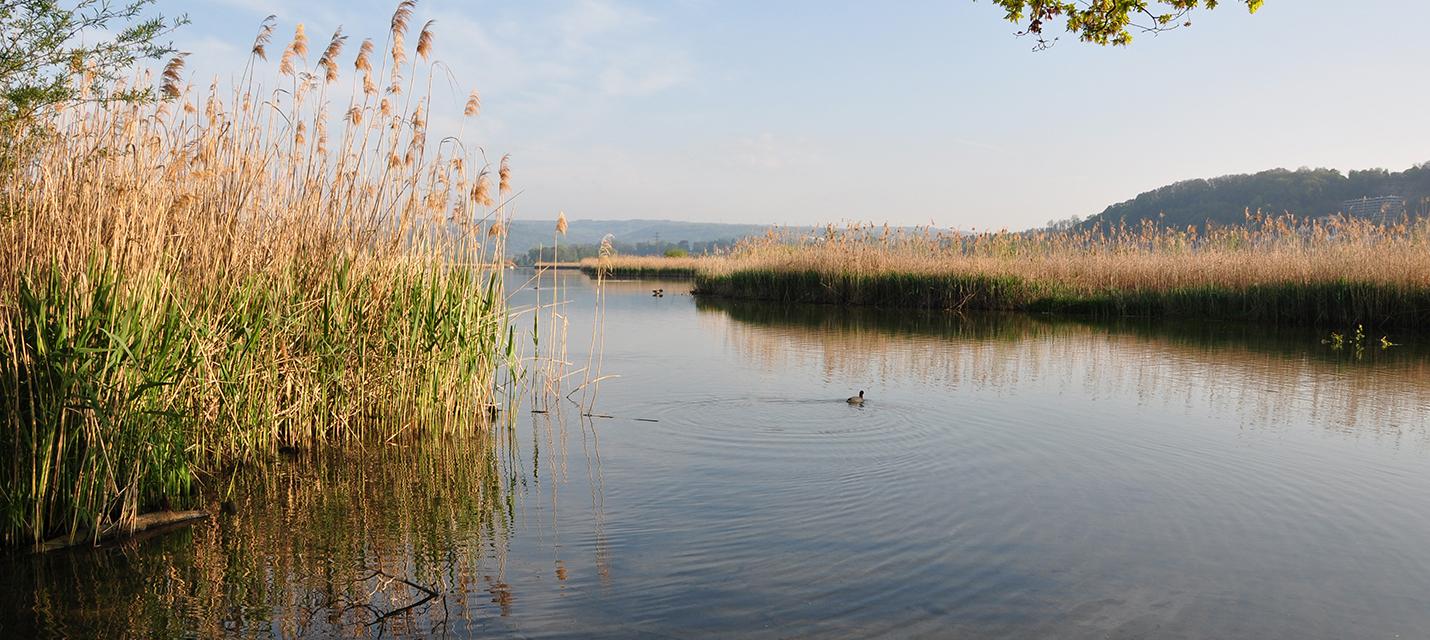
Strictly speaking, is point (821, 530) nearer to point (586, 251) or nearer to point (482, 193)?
point (482, 193)

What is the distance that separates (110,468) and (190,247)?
1.33 m

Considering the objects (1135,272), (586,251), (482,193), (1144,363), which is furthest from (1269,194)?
(482,193)

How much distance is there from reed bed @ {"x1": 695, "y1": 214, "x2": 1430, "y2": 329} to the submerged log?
15994mm

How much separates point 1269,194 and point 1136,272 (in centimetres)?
5123

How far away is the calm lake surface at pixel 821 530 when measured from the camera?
323 centimetres

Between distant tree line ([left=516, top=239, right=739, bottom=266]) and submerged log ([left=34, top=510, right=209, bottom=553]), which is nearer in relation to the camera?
submerged log ([left=34, top=510, right=209, bottom=553])

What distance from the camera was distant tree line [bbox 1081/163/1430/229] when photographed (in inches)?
2174

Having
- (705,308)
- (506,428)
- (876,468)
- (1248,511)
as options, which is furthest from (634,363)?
(705,308)

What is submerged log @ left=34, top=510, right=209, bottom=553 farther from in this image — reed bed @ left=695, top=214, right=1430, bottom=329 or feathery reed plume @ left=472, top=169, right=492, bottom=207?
reed bed @ left=695, top=214, right=1430, bottom=329

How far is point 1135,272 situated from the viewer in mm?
18078

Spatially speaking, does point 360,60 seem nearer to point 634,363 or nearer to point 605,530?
point 605,530

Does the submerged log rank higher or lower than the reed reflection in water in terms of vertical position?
higher

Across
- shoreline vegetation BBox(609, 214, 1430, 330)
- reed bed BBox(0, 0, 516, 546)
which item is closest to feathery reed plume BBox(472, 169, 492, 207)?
reed bed BBox(0, 0, 516, 546)

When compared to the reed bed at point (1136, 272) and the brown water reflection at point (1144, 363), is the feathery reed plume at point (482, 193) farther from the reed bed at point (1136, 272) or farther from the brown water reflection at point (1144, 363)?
the reed bed at point (1136, 272)
